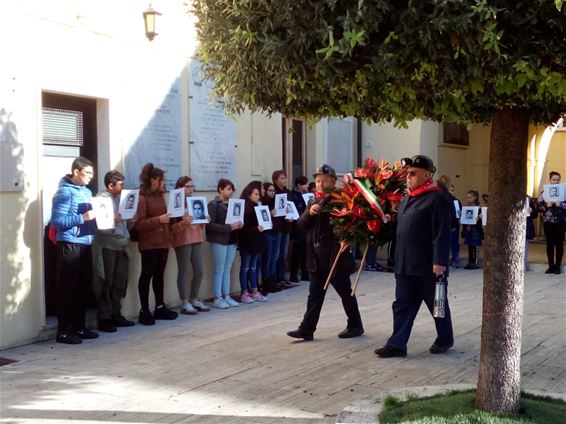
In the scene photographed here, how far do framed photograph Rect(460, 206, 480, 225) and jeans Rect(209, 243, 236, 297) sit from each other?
6.10 m

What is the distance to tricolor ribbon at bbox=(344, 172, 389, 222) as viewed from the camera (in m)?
7.02

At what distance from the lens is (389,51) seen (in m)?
3.63

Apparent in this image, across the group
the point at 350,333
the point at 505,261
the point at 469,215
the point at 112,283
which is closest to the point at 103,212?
the point at 112,283

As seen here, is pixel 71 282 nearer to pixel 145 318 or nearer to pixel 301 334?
pixel 145 318

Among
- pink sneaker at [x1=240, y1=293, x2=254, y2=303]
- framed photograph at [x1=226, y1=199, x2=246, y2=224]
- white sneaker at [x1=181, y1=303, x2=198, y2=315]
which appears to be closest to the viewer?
white sneaker at [x1=181, y1=303, x2=198, y2=315]

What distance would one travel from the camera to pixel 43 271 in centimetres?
782

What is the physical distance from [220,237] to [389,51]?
255 inches

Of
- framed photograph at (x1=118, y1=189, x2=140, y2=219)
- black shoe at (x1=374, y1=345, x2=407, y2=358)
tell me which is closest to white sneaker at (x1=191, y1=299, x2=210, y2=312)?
framed photograph at (x1=118, y1=189, x2=140, y2=219)

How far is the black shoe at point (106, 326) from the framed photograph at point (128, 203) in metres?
1.22

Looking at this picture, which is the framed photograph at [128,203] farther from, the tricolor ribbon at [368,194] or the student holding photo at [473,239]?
the student holding photo at [473,239]

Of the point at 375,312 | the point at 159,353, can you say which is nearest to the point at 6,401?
the point at 159,353

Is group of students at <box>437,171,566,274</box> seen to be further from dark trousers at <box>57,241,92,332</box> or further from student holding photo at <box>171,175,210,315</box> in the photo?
dark trousers at <box>57,241,92,332</box>

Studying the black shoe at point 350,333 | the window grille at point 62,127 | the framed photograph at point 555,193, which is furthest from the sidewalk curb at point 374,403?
the framed photograph at point 555,193

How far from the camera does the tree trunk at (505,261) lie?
4.52 metres
